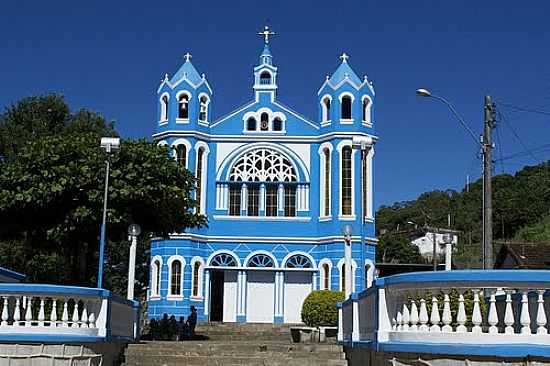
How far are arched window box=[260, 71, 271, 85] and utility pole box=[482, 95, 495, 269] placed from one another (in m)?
16.7

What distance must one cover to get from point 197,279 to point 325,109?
8547 mm

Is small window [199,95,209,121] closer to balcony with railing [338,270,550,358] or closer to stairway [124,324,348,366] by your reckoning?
stairway [124,324,348,366]

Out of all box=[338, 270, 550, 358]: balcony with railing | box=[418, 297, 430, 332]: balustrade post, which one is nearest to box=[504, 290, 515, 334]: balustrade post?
box=[338, 270, 550, 358]: balcony with railing

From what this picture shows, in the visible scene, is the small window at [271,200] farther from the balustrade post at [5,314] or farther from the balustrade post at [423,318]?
the balustrade post at [423,318]

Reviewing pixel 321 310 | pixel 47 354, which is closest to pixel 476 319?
pixel 47 354

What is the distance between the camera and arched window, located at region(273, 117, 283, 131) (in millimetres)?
35500

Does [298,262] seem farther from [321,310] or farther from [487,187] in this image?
[487,187]

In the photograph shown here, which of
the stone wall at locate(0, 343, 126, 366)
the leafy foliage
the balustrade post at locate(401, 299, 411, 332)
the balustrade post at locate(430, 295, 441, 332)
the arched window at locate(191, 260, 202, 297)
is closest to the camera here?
the balustrade post at locate(430, 295, 441, 332)

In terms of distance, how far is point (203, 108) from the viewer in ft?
118

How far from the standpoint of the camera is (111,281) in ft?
142

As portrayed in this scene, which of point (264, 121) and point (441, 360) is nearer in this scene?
point (441, 360)

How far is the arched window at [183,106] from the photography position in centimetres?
3522

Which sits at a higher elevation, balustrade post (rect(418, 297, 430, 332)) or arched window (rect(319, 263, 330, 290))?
arched window (rect(319, 263, 330, 290))

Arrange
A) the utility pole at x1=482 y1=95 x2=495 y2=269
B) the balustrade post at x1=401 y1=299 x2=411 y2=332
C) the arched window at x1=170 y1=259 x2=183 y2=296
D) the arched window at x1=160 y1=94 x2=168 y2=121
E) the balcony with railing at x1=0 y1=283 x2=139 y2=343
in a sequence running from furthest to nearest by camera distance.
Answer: the arched window at x1=160 y1=94 x2=168 y2=121, the arched window at x1=170 y1=259 x2=183 y2=296, the utility pole at x1=482 y1=95 x2=495 y2=269, the balcony with railing at x1=0 y1=283 x2=139 y2=343, the balustrade post at x1=401 y1=299 x2=411 y2=332
